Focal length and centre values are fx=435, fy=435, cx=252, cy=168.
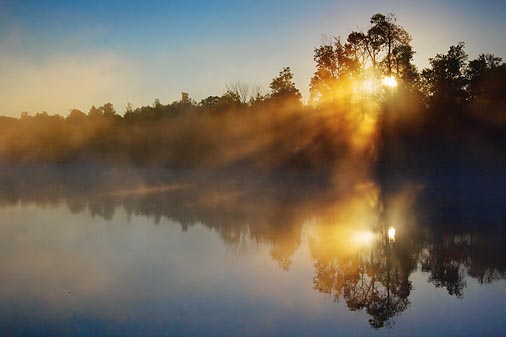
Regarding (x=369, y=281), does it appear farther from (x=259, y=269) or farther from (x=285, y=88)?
(x=285, y=88)

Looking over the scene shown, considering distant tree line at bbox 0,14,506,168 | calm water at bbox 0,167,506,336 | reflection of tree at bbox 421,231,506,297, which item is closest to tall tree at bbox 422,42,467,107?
distant tree line at bbox 0,14,506,168

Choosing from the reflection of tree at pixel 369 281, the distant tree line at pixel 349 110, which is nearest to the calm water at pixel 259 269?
the reflection of tree at pixel 369 281

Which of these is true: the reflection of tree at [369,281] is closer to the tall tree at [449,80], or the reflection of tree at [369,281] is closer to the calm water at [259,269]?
the calm water at [259,269]

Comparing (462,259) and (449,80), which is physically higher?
(449,80)

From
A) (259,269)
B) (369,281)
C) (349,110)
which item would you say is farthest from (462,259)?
(349,110)

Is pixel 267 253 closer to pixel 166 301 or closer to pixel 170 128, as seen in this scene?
pixel 166 301

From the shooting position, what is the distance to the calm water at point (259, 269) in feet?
27.3

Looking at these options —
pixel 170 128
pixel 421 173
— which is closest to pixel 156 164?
pixel 170 128

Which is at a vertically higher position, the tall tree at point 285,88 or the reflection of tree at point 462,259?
the tall tree at point 285,88

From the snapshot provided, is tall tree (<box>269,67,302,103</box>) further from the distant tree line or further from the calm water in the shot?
the calm water

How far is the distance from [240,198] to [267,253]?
47.0ft

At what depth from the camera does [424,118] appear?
128ft

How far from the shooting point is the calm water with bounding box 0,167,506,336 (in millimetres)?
8312

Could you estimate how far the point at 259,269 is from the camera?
1202 centimetres
